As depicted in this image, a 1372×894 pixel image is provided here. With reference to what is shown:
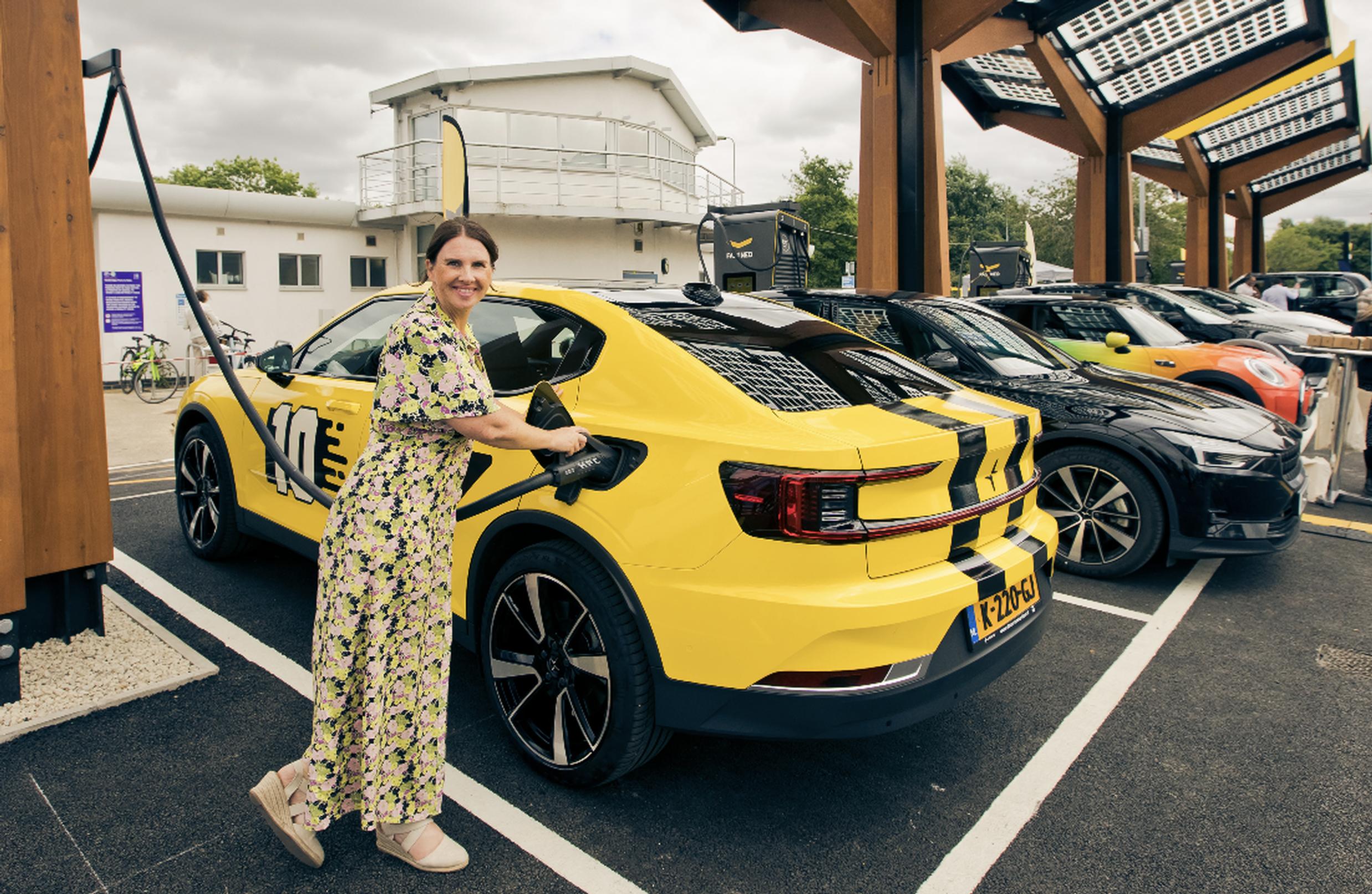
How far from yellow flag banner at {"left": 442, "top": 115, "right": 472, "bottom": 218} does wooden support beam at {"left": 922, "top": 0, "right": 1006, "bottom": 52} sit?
665 centimetres

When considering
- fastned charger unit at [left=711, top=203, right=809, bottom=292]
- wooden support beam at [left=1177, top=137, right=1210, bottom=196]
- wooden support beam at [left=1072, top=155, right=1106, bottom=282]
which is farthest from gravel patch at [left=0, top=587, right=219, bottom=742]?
wooden support beam at [left=1177, top=137, right=1210, bottom=196]

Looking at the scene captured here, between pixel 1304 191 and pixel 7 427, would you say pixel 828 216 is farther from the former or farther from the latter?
pixel 7 427

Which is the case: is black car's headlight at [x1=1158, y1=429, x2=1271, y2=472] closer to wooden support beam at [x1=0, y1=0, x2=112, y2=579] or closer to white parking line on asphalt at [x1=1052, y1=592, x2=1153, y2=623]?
white parking line on asphalt at [x1=1052, y1=592, x2=1153, y2=623]

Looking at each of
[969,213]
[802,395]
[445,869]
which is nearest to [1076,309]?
[802,395]

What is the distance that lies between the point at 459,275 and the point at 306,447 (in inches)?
79.7

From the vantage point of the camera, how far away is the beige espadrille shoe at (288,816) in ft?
7.63

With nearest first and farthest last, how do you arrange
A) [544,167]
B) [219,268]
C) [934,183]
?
[934,183], [219,268], [544,167]

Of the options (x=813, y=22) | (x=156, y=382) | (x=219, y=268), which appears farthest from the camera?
(x=219, y=268)

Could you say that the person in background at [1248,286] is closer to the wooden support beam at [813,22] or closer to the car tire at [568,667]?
the wooden support beam at [813,22]

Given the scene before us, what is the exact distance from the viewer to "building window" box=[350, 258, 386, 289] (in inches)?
890

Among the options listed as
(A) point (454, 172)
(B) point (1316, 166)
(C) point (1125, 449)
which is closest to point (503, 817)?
(C) point (1125, 449)

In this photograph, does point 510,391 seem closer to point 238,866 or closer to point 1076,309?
point 238,866

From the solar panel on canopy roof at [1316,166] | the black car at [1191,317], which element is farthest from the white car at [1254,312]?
the solar panel on canopy roof at [1316,166]

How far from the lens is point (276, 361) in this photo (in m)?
3.90
